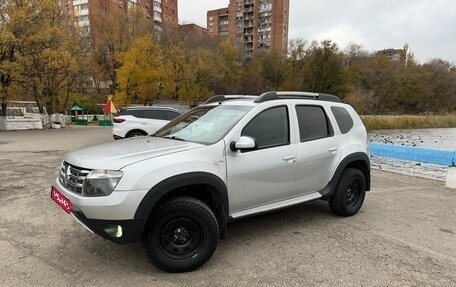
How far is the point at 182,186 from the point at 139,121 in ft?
32.3

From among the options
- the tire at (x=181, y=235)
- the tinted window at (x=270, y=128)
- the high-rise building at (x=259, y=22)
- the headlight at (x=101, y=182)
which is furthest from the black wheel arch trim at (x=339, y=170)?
the high-rise building at (x=259, y=22)

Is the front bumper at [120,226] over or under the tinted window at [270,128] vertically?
under

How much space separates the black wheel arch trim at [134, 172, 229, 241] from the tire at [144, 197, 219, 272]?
0.15m

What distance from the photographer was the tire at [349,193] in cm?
486

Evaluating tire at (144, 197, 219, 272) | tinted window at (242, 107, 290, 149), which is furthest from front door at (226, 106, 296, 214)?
tire at (144, 197, 219, 272)

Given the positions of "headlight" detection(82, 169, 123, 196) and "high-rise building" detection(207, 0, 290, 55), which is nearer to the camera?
"headlight" detection(82, 169, 123, 196)

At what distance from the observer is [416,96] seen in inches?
2485

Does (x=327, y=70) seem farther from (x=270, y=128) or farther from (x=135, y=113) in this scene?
(x=270, y=128)

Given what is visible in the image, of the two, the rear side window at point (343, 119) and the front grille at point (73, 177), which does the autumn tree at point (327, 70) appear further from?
the front grille at point (73, 177)

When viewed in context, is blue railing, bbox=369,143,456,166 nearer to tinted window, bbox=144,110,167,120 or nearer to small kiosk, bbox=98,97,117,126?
tinted window, bbox=144,110,167,120

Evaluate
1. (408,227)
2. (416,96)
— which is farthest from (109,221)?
(416,96)

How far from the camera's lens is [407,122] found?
115ft

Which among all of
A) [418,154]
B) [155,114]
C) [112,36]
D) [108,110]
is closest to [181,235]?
[418,154]

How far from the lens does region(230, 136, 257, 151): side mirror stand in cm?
350
